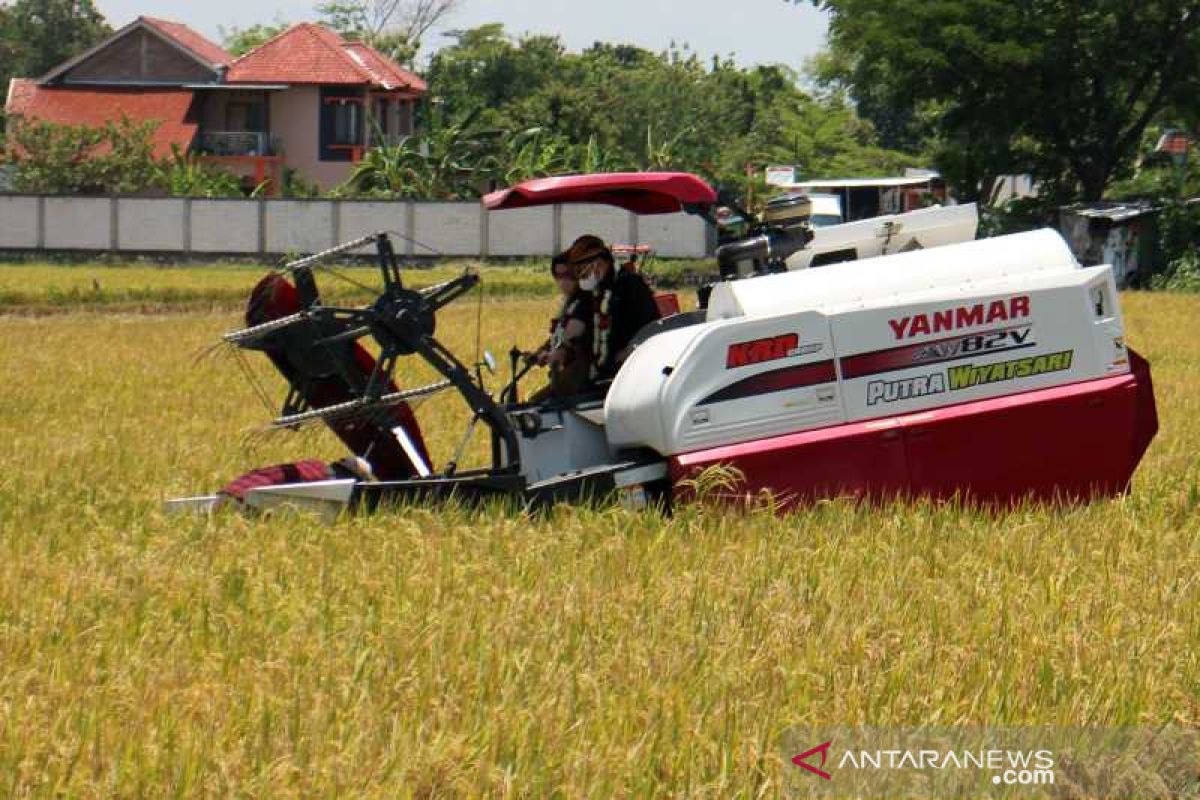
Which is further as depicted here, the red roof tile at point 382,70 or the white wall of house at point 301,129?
the red roof tile at point 382,70

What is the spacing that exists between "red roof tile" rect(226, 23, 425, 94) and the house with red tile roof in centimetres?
3

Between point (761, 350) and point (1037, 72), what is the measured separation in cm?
4363

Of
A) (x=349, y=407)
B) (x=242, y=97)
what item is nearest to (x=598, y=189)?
(x=349, y=407)

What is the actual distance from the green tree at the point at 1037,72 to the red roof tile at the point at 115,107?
27.8 m

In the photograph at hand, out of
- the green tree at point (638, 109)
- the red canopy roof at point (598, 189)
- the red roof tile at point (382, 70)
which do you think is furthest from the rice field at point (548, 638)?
the red roof tile at point (382, 70)

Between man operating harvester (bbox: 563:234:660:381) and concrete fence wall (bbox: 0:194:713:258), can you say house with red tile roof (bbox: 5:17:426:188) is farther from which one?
man operating harvester (bbox: 563:234:660:381)

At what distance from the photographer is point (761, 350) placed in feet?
33.3

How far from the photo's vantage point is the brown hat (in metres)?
11.1

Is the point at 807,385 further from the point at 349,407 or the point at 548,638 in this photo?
the point at 548,638

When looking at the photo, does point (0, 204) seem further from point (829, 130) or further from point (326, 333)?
point (829, 130)

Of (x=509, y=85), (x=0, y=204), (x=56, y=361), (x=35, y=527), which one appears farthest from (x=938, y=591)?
(x=509, y=85)

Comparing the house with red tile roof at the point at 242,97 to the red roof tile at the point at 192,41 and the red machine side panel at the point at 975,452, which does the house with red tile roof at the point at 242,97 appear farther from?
the red machine side panel at the point at 975,452

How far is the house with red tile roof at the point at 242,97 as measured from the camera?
242 feet

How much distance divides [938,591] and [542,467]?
9.60 ft
